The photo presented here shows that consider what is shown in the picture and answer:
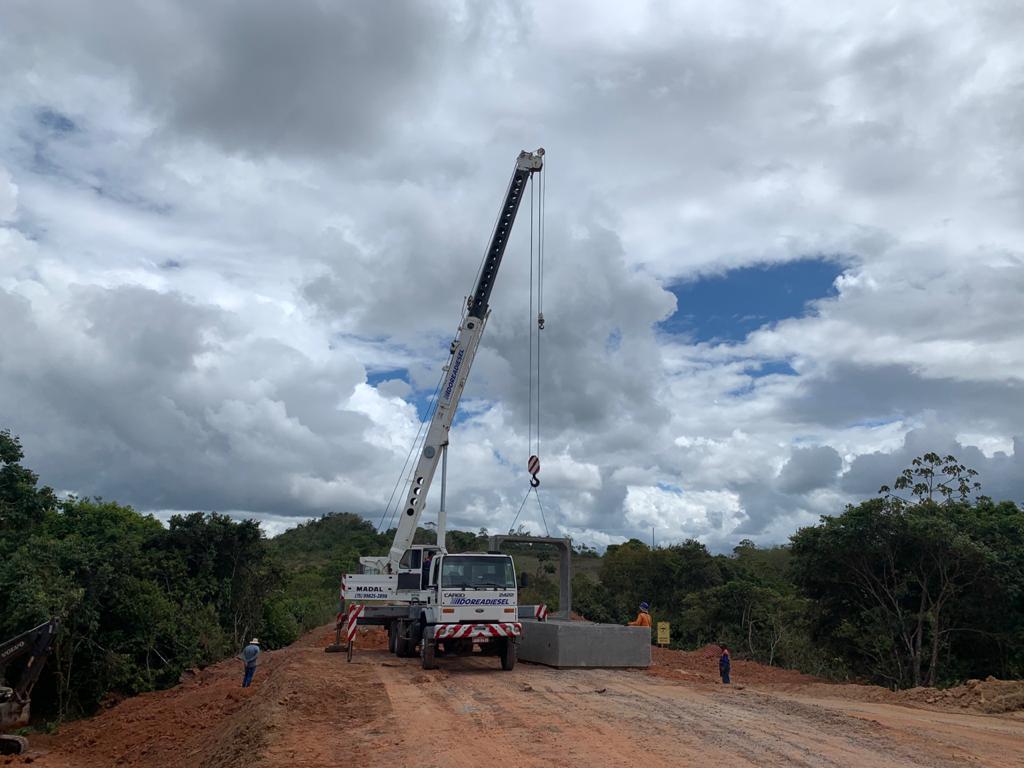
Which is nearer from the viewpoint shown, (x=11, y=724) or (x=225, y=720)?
(x=225, y=720)

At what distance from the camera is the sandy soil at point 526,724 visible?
9.82 metres

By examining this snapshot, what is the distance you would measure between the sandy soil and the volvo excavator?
673mm

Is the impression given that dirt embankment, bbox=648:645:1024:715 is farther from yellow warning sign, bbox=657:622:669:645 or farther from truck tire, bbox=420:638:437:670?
truck tire, bbox=420:638:437:670

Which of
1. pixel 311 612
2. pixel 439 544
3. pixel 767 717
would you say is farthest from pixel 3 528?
pixel 767 717

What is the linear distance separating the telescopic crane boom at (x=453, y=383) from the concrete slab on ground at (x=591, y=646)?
5228mm

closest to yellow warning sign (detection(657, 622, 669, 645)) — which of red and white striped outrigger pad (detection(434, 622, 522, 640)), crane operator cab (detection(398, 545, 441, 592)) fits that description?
red and white striped outrigger pad (detection(434, 622, 522, 640))

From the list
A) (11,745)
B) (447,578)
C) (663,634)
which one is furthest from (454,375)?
(11,745)

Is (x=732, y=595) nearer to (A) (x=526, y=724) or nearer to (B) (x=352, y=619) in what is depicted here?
(B) (x=352, y=619)

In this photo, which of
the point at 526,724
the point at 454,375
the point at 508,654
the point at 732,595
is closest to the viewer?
the point at 526,724

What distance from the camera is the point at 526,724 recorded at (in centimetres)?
1150

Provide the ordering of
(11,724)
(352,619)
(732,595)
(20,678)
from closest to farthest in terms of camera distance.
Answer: (11,724)
(20,678)
(352,619)
(732,595)

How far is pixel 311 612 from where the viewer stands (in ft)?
140

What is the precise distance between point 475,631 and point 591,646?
3.35 meters

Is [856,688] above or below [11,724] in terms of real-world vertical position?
above
